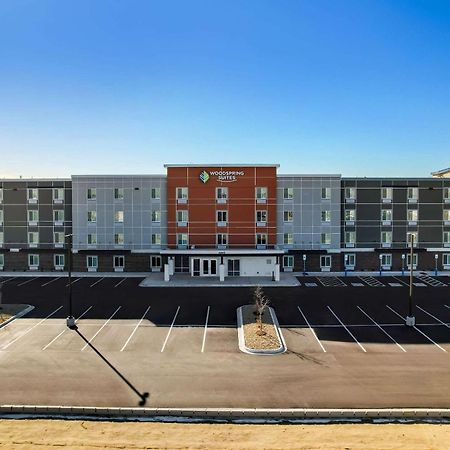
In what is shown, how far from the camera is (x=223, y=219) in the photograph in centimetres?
4238

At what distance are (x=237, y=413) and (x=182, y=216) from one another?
101 feet

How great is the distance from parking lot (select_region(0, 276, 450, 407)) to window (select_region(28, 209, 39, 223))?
49.0ft

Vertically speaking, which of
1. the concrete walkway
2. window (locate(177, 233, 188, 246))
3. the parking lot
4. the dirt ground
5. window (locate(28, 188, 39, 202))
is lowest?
the dirt ground

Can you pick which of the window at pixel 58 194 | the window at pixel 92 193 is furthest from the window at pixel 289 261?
the window at pixel 58 194

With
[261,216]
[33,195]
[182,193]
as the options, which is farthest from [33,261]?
[261,216]

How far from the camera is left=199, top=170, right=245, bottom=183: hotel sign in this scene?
42.0m

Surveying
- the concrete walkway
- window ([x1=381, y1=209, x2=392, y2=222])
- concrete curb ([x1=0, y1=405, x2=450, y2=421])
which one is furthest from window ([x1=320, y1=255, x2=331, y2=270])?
concrete curb ([x1=0, y1=405, x2=450, y2=421])

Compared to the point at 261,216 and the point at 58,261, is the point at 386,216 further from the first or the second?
the point at 58,261

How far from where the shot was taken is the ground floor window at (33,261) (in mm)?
44719

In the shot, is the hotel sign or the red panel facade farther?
the red panel facade

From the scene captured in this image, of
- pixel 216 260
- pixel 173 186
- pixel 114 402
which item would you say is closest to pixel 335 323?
pixel 114 402

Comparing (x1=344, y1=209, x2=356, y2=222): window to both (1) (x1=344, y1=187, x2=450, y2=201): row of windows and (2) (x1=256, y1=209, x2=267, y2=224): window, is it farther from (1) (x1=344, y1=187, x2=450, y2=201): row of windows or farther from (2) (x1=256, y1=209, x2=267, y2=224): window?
(2) (x1=256, y1=209, x2=267, y2=224): window

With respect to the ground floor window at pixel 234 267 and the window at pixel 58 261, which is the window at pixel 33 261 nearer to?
the window at pixel 58 261

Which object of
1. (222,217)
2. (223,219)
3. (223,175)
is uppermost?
(223,175)
